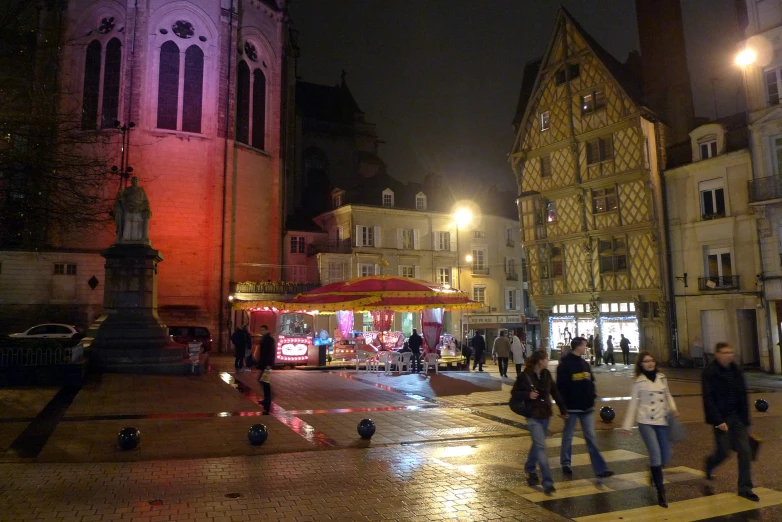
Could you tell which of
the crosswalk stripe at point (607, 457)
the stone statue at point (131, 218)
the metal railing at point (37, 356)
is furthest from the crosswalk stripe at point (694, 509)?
the stone statue at point (131, 218)

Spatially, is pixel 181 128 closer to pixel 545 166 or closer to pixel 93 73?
pixel 93 73

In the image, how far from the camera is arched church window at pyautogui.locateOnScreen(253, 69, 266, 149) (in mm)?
38781

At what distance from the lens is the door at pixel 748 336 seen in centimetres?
2306

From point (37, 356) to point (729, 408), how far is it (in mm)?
Answer: 14199

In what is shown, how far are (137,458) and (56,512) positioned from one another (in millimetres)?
2177

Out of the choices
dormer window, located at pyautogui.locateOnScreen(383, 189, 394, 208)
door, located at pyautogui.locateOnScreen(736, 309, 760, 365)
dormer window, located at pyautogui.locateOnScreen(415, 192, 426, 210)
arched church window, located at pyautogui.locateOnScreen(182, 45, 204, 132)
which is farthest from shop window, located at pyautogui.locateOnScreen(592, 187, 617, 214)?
arched church window, located at pyautogui.locateOnScreen(182, 45, 204, 132)

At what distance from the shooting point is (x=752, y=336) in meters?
23.5

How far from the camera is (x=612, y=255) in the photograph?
2684 cm

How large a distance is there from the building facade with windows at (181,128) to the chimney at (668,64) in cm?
2380

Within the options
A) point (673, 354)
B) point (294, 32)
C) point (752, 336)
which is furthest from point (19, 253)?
point (752, 336)

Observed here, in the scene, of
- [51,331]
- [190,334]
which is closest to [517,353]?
[190,334]

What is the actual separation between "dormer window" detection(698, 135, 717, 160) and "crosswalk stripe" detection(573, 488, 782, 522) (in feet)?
71.3

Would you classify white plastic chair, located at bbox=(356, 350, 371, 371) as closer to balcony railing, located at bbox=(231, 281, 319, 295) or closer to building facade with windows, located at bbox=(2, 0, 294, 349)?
building facade with windows, located at bbox=(2, 0, 294, 349)

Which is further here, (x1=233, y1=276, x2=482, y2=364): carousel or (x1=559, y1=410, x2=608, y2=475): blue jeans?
(x1=233, y1=276, x2=482, y2=364): carousel
